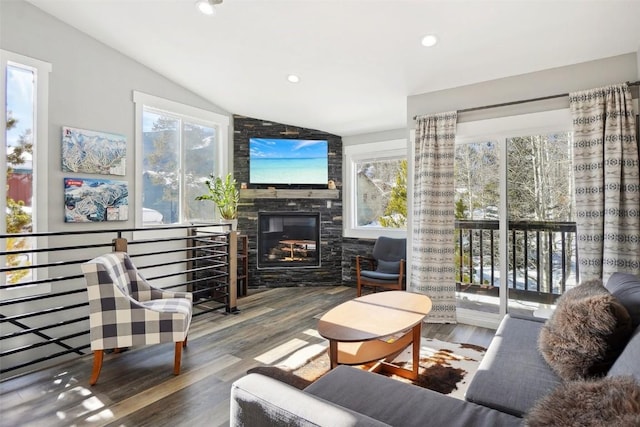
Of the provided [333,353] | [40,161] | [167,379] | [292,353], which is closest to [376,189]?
[292,353]

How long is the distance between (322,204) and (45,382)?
3870 mm

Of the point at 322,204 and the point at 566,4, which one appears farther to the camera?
the point at 322,204

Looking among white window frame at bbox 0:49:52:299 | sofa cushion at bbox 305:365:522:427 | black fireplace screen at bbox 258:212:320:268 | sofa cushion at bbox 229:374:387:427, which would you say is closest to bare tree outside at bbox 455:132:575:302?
black fireplace screen at bbox 258:212:320:268

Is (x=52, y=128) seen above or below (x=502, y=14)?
below

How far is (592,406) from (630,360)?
0.61m

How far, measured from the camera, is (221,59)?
3.54m

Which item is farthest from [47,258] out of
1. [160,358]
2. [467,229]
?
[467,229]

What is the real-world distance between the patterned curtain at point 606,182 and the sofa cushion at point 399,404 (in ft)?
7.52

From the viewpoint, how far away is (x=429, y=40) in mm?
2848

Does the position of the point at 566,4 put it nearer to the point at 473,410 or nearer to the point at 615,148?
the point at 615,148

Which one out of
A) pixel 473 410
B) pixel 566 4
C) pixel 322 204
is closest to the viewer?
pixel 473 410

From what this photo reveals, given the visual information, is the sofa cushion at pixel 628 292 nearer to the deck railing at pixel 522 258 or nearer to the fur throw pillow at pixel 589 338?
the fur throw pillow at pixel 589 338

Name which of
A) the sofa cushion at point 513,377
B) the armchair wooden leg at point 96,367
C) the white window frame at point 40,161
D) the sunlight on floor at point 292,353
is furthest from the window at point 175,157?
the sofa cushion at point 513,377

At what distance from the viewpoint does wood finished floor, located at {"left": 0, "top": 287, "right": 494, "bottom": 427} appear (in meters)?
2.00
